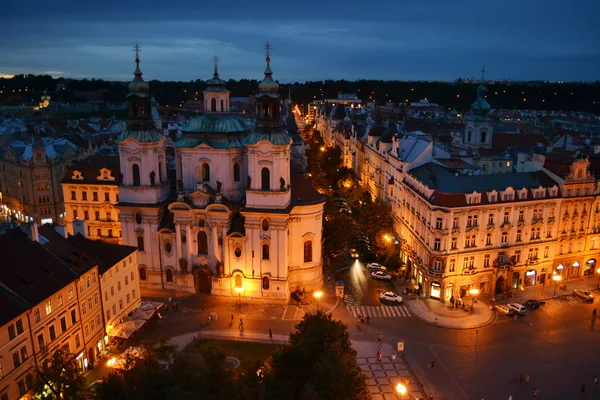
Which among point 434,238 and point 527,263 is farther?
point 527,263

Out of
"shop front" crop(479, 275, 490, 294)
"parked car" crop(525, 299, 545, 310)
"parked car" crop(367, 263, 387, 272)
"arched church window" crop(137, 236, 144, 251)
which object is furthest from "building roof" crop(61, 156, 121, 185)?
"parked car" crop(525, 299, 545, 310)

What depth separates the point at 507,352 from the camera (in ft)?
163

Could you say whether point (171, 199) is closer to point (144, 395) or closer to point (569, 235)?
point (144, 395)

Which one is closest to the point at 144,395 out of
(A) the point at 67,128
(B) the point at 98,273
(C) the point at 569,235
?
(B) the point at 98,273

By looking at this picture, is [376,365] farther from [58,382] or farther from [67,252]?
[67,252]

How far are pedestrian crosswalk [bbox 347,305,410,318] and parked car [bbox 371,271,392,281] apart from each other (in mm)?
7547

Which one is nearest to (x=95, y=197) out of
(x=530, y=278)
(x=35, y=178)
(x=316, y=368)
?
(x=35, y=178)

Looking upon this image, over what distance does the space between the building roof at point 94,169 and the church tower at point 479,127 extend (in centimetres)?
6547

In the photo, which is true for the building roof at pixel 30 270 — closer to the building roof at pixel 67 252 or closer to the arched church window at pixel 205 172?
the building roof at pixel 67 252

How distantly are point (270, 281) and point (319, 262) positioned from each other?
7.00 m

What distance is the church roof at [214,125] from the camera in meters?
62.2

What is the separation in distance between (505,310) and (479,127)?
2053 inches

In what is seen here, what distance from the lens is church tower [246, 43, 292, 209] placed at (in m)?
58.3

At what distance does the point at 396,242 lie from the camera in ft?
240
